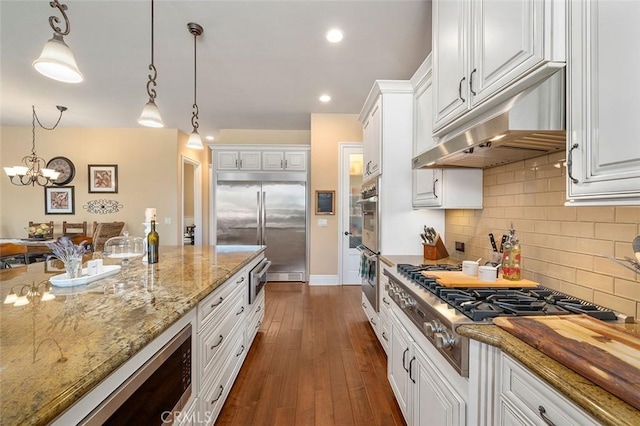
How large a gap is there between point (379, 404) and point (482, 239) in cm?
132

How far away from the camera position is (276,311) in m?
3.45

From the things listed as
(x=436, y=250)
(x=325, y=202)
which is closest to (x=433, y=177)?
(x=436, y=250)

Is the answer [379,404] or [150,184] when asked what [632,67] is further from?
[150,184]

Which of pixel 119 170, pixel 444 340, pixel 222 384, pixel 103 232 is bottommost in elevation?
pixel 222 384

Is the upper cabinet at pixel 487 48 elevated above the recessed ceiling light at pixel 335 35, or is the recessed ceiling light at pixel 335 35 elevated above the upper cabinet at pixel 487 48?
the recessed ceiling light at pixel 335 35

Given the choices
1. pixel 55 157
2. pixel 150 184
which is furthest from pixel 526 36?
pixel 55 157

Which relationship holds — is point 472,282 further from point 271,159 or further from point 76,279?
point 271,159

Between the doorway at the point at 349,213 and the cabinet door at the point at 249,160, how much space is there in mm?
1528

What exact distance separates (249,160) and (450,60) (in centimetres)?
399

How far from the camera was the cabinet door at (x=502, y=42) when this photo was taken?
1009mm

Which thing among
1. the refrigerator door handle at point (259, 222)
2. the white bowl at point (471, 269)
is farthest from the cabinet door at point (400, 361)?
the refrigerator door handle at point (259, 222)

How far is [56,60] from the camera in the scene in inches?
54.6

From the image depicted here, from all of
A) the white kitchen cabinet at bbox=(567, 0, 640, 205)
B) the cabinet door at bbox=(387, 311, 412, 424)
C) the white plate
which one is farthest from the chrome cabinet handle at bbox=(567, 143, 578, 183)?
the white plate

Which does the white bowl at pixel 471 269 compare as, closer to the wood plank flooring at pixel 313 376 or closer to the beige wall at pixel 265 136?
the wood plank flooring at pixel 313 376
